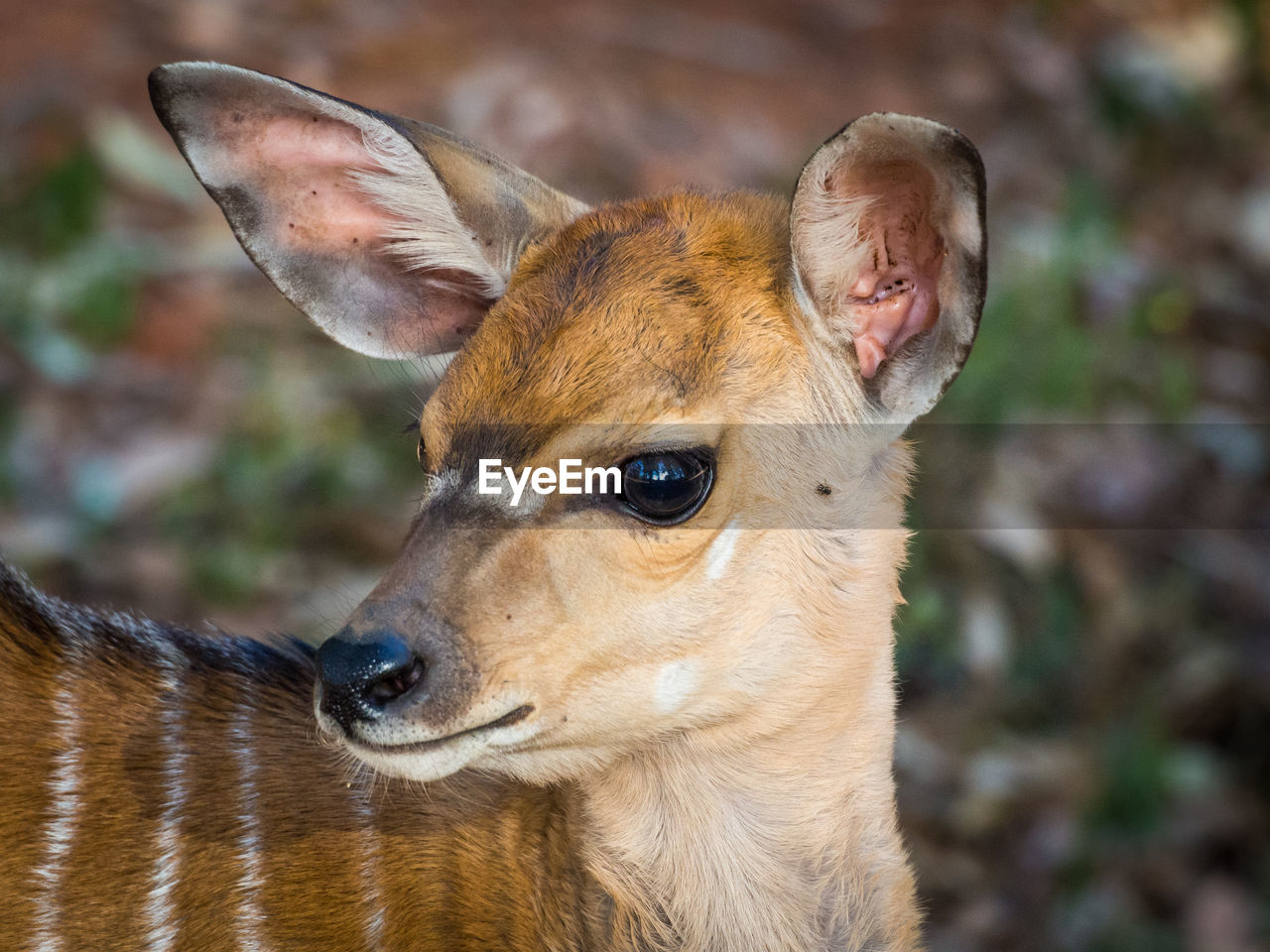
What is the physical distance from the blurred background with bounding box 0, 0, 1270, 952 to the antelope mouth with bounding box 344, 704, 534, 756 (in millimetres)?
1456

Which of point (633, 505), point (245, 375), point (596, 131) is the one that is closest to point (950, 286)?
point (633, 505)

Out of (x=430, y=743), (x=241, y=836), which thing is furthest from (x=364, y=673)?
(x=241, y=836)

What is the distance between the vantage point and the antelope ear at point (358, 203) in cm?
238

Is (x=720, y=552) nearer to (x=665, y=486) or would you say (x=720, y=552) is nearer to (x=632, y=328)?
(x=665, y=486)

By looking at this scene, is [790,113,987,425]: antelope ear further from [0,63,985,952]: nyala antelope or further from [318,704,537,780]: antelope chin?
[318,704,537,780]: antelope chin

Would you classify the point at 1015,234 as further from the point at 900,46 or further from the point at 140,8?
the point at 140,8

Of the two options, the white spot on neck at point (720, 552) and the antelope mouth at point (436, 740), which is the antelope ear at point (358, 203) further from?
the antelope mouth at point (436, 740)

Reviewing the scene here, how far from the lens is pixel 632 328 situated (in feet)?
6.98

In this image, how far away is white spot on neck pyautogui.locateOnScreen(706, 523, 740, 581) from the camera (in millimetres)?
2084

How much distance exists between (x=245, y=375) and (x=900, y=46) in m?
3.50

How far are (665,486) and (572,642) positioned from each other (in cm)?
26

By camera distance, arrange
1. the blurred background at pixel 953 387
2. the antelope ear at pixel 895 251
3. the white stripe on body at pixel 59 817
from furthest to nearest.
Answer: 1. the blurred background at pixel 953 387
2. the white stripe on body at pixel 59 817
3. the antelope ear at pixel 895 251

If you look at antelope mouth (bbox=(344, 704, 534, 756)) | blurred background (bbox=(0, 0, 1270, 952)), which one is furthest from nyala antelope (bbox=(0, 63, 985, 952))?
blurred background (bbox=(0, 0, 1270, 952))

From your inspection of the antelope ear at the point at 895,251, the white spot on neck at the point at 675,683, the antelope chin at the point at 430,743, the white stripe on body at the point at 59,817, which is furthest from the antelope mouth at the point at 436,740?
the antelope ear at the point at 895,251
